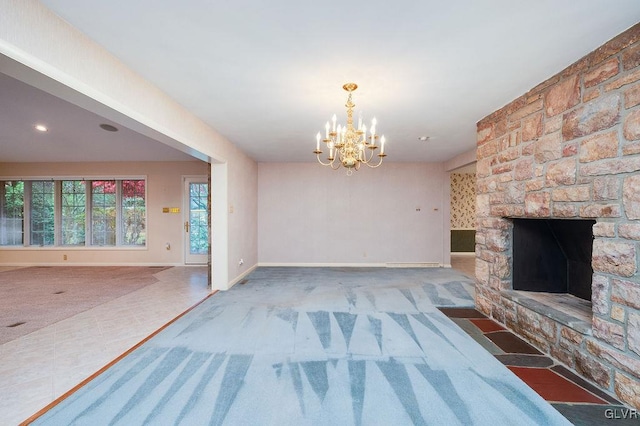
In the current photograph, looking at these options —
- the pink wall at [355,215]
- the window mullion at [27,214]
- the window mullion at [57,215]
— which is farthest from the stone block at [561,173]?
the window mullion at [27,214]

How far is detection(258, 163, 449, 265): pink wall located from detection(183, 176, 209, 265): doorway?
1372 millimetres

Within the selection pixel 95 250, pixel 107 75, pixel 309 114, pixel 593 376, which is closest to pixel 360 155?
pixel 309 114

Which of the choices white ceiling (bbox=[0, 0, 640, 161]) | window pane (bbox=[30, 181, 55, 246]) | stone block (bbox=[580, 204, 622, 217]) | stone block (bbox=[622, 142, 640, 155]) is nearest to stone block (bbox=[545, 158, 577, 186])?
stone block (bbox=[580, 204, 622, 217])

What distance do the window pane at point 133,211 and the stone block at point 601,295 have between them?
799 cm

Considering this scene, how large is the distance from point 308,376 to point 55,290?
16.1ft

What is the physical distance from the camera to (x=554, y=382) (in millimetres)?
2129

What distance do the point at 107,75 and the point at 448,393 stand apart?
134 inches

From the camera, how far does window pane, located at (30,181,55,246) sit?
7039 mm

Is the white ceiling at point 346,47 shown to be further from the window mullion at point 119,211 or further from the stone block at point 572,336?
the window mullion at point 119,211

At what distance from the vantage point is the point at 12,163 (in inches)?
275

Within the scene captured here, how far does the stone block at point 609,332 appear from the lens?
1932 mm

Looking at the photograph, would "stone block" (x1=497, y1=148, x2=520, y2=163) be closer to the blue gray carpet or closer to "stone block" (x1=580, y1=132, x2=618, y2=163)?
"stone block" (x1=580, y1=132, x2=618, y2=163)

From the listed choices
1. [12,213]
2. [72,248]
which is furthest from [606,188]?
[12,213]

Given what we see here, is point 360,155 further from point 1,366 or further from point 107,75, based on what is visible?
point 1,366
